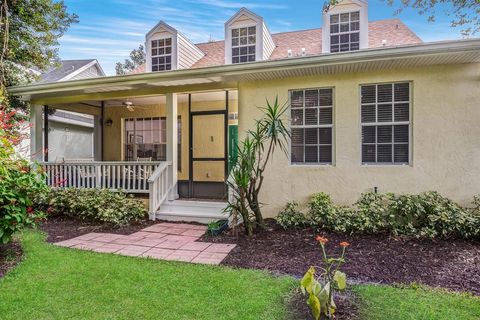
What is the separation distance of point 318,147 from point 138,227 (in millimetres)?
3913

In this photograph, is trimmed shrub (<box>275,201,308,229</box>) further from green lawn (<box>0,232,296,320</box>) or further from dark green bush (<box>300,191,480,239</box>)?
green lawn (<box>0,232,296,320</box>)

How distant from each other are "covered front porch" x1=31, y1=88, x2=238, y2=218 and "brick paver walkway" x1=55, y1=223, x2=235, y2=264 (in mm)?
1196

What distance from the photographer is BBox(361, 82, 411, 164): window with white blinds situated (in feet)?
18.3

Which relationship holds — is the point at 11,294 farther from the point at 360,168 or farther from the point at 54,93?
the point at 54,93

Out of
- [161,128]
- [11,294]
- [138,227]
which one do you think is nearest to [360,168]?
[138,227]

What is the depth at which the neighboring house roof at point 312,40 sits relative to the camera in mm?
8598

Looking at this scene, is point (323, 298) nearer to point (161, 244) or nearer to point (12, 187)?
point (161, 244)

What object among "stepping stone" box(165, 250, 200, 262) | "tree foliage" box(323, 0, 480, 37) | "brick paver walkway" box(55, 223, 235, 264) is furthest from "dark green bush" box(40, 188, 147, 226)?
"tree foliage" box(323, 0, 480, 37)

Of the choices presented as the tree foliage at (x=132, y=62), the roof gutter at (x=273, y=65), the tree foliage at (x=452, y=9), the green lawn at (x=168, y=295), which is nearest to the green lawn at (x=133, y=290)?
the green lawn at (x=168, y=295)

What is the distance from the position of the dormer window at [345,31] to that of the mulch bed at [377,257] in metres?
5.15

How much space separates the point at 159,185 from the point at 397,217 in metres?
4.72

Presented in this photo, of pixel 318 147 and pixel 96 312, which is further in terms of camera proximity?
pixel 318 147

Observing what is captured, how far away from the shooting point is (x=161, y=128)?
9633 mm

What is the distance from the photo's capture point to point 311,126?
6086 millimetres
